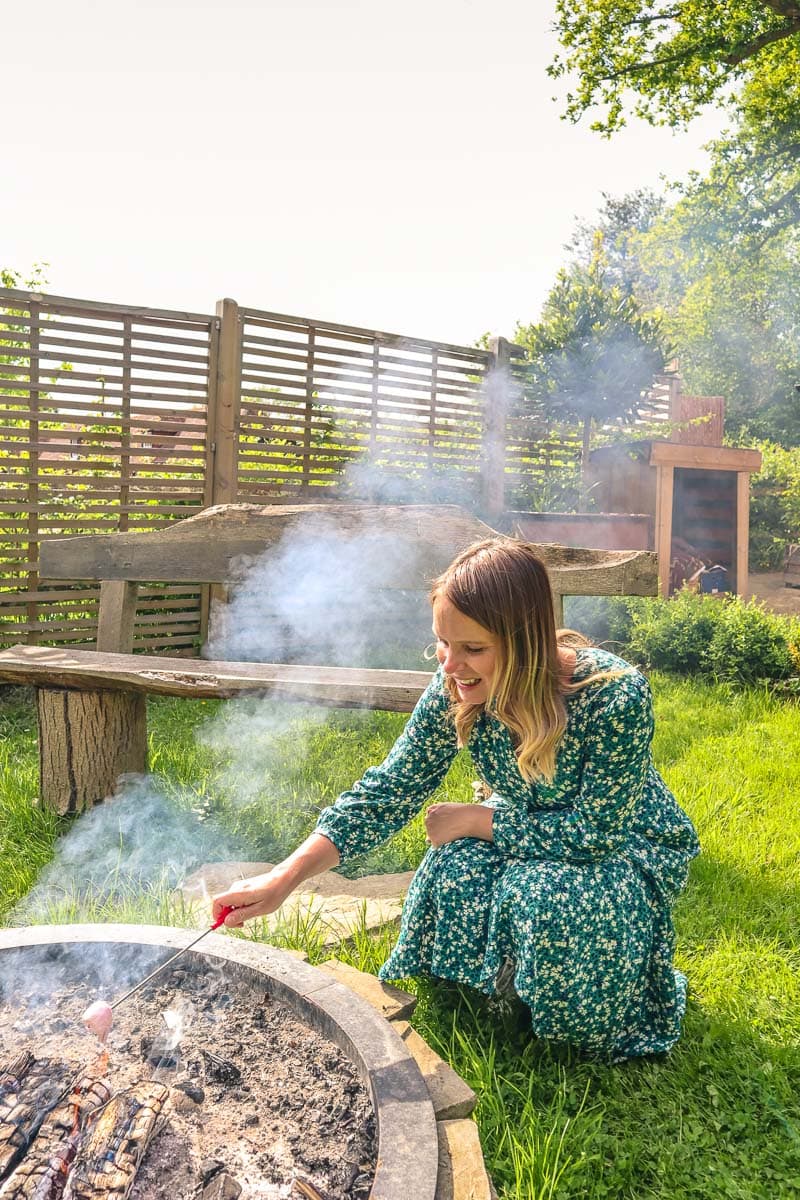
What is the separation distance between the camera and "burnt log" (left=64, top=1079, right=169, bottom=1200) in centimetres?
134

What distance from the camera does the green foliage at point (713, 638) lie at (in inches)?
255

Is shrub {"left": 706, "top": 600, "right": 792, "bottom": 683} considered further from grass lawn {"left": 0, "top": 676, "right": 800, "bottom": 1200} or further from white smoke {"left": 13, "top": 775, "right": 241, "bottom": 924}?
white smoke {"left": 13, "top": 775, "right": 241, "bottom": 924}

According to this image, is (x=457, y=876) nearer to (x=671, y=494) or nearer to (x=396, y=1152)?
(x=396, y=1152)

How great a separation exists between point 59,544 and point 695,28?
834cm

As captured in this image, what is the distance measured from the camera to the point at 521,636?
1985mm

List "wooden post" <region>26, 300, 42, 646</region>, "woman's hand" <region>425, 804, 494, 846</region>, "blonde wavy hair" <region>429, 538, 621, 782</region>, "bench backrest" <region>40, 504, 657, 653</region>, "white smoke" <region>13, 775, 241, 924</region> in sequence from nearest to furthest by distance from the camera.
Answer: "blonde wavy hair" <region>429, 538, 621, 782</region> → "woman's hand" <region>425, 804, 494, 846</region> → "white smoke" <region>13, 775, 241, 924</region> → "bench backrest" <region>40, 504, 657, 653</region> → "wooden post" <region>26, 300, 42, 646</region>

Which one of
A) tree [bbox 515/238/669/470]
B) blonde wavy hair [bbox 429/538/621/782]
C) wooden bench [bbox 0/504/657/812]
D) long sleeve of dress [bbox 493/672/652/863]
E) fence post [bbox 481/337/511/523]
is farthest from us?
tree [bbox 515/238/669/470]

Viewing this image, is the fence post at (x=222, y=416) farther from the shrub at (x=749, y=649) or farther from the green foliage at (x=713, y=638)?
the shrub at (x=749, y=649)

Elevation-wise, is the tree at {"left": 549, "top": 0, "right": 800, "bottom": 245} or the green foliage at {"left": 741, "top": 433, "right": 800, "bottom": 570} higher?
the tree at {"left": 549, "top": 0, "right": 800, "bottom": 245}

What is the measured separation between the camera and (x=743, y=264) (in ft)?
61.4

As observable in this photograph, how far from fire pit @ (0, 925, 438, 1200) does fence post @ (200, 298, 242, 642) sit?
4897 millimetres

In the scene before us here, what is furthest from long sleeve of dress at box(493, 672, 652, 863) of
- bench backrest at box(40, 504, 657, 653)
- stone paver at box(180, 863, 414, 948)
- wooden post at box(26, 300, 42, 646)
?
wooden post at box(26, 300, 42, 646)

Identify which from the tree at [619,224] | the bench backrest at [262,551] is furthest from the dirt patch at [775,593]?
the tree at [619,224]

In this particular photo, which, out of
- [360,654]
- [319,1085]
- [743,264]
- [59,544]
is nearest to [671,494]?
[360,654]
